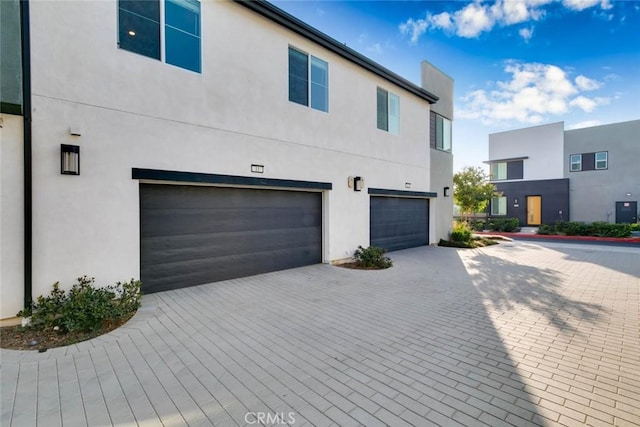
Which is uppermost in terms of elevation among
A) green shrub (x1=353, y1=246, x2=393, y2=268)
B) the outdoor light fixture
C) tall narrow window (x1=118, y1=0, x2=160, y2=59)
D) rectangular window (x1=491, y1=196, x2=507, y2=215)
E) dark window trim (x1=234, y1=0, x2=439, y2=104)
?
dark window trim (x1=234, y1=0, x2=439, y2=104)

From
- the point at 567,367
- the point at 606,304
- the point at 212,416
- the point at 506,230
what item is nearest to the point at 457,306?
the point at 567,367

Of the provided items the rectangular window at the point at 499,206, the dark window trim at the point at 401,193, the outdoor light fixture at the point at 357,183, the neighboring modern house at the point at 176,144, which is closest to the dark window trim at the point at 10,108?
the neighboring modern house at the point at 176,144

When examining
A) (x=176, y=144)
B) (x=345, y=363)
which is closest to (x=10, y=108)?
(x=176, y=144)

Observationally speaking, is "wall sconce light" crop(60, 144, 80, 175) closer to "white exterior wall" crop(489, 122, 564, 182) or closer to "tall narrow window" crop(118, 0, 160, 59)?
"tall narrow window" crop(118, 0, 160, 59)

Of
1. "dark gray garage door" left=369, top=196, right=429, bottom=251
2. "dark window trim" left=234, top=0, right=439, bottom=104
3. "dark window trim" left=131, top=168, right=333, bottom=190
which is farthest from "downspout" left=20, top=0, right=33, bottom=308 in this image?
"dark gray garage door" left=369, top=196, right=429, bottom=251

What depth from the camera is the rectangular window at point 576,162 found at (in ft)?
69.9

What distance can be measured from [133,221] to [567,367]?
647 cm

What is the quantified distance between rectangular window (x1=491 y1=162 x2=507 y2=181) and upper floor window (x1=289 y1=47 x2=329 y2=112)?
23.5 metres

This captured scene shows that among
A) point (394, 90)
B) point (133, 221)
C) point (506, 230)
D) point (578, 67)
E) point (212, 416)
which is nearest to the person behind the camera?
point (212, 416)

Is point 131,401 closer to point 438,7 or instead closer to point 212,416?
point 212,416

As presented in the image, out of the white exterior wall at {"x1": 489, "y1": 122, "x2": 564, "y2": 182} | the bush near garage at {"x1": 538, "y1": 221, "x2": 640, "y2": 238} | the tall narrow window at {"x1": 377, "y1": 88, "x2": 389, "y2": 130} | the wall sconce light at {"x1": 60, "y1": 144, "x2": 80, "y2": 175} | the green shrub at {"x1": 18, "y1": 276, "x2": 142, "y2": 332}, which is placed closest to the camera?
the green shrub at {"x1": 18, "y1": 276, "x2": 142, "y2": 332}

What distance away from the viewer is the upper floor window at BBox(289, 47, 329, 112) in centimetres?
752

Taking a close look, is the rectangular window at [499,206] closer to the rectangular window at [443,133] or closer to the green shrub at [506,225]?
the green shrub at [506,225]

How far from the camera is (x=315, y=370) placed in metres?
2.97
